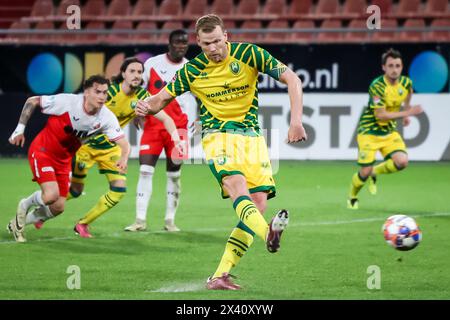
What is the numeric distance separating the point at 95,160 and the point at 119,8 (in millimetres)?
11369

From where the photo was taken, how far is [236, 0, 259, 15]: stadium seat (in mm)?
21250

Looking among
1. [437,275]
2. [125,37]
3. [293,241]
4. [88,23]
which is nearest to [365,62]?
[125,37]

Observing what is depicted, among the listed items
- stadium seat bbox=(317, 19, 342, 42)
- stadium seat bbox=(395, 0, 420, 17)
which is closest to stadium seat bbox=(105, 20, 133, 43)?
stadium seat bbox=(317, 19, 342, 42)

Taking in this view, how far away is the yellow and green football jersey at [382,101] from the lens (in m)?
13.4

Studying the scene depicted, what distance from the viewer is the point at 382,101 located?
13406mm

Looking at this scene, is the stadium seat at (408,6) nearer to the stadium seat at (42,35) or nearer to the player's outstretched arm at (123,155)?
the stadium seat at (42,35)

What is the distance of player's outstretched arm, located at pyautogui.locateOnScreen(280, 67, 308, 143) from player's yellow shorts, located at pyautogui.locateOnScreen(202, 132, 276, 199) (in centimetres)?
53

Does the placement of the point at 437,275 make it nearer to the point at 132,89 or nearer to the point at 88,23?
the point at 132,89

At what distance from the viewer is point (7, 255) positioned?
9188 mm

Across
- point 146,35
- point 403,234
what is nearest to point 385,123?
point 403,234

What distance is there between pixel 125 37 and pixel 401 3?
597 centimetres

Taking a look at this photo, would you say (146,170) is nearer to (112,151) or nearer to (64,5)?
(112,151)

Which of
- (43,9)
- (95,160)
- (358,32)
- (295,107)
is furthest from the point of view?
(43,9)

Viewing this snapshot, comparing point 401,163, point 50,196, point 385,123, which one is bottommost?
point 50,196
